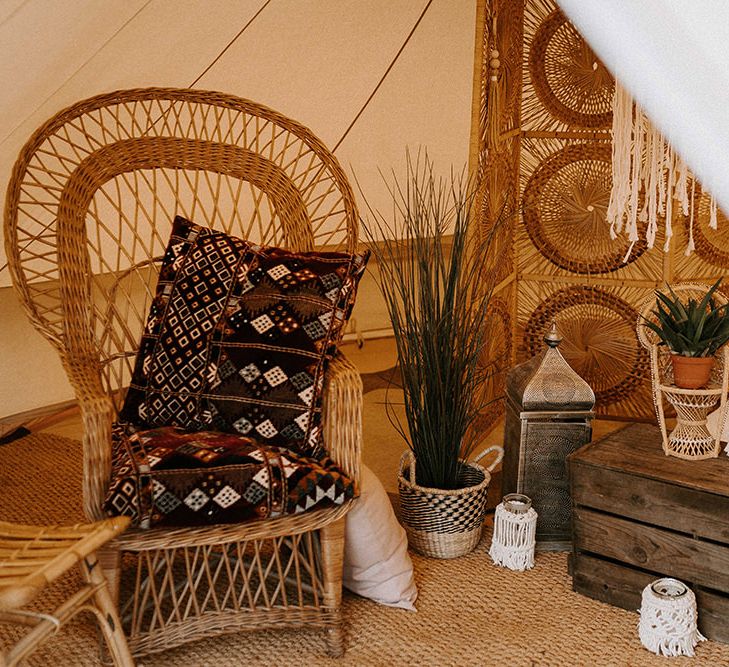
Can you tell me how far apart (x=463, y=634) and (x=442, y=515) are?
35 cm

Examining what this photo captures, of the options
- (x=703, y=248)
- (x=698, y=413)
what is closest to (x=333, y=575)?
(x=698, y=413)

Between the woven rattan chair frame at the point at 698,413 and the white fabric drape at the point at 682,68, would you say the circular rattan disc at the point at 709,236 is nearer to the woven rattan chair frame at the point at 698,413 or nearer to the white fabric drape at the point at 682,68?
the white fabric drape at the point at 682,68

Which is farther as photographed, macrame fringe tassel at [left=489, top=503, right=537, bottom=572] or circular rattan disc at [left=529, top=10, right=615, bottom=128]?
circular rattan disc at [left=529, top=10, right=615, bottom=128]

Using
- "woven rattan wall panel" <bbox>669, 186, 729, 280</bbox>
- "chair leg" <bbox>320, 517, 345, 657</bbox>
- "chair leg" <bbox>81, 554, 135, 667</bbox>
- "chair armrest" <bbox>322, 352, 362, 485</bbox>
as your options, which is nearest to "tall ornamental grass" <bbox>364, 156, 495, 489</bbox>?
"chair armrest" <bbox>322, 352, 362, 485</bbox>

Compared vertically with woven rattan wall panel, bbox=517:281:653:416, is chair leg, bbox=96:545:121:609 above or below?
below

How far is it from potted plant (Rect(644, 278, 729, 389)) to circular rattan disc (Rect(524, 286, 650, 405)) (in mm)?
989

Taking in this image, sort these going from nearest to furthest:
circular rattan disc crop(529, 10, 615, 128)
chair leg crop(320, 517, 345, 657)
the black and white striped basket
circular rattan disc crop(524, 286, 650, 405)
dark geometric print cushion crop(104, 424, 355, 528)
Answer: dark geometric print cushion crop(104, 424, 355, 528) < chair leg crop(320, 517, 345, 657) < the black and white striped basket < circular rattan disc crop(529, 10, 615, 128) < circular rattan disc crop(524, 286, 650, 405)

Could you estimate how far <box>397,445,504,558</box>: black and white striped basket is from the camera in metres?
2.22

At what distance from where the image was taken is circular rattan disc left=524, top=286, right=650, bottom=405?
9.96 ft

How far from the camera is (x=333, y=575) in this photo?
1.86m

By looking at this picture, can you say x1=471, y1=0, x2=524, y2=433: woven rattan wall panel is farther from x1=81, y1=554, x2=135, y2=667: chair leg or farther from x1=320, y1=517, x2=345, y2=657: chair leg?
x1=81, y1=554, x2=135, y2=667: chair leg

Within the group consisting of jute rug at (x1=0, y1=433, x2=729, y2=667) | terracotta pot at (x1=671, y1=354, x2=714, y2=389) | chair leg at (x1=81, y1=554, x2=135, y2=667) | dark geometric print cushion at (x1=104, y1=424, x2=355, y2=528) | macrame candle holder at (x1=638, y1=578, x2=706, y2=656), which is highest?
terracotta pot at (x1=671, y1=354, x2=714, y2=389)

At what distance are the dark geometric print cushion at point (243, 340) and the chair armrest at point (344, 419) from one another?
0.02m

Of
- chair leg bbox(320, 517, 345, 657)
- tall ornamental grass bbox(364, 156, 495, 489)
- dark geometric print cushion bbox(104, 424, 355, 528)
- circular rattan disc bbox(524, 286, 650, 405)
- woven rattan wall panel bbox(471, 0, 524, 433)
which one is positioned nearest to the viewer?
dark geometric print cushion bbox(104, 424, 355, 528)
